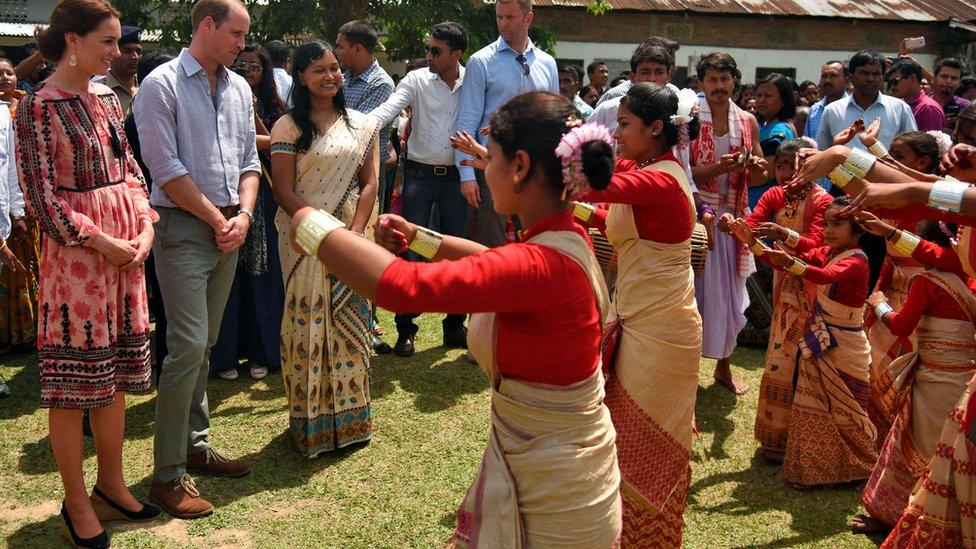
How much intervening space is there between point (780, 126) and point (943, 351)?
3.53m

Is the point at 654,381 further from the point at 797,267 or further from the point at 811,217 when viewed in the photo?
the point at 811,217

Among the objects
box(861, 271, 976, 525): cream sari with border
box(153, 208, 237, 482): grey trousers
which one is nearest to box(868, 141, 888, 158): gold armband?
box(861, 271, 976, 525): cream sari with border

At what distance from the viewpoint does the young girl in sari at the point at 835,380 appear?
4.61 metres

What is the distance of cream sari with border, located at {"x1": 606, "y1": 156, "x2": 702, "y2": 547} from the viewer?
366 centimetres

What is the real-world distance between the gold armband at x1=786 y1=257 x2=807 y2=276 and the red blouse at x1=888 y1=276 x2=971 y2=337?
0.58 metres

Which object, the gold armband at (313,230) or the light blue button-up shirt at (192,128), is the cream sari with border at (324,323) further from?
the gold armband at (313,230)

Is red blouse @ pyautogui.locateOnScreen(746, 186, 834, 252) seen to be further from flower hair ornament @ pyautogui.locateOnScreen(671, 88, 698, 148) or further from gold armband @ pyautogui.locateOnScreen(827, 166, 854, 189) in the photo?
gold armband @ pyautogui.locateOnScreen(827, 166, 854, 189)

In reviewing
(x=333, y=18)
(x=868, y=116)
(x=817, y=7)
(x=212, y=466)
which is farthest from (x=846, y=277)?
(x=817, y=7)

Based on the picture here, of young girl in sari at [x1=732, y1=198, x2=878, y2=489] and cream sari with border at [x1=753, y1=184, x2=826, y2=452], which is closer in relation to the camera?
young girl in sari at [x1=732, y1=198, x2=878, y2=489]

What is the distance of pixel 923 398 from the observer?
4.08 metres

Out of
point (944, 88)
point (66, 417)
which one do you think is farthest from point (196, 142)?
point (944, 88)

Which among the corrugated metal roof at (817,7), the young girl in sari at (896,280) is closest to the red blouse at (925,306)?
the young girl in sari at (896,280)

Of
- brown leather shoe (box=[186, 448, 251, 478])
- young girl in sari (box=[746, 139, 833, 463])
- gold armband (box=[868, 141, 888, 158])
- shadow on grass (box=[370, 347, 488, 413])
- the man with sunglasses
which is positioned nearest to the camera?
gold armband (box=[868, 141, 888, 158])

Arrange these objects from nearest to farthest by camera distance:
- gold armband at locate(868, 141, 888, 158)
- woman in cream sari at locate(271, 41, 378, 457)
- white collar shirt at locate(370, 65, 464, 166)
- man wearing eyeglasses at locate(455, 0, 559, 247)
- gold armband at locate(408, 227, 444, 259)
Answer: gold armband at locate(408, 227, 444, 259) → gold armband at locate(868, 141, 888, 158) → woman in cream sari at locate(271, 41, 378, 457) → man wearing eyeglasses at locate(455, 0, 559, 247) → white collar shirt at locate(370, 65, 464, 166)
